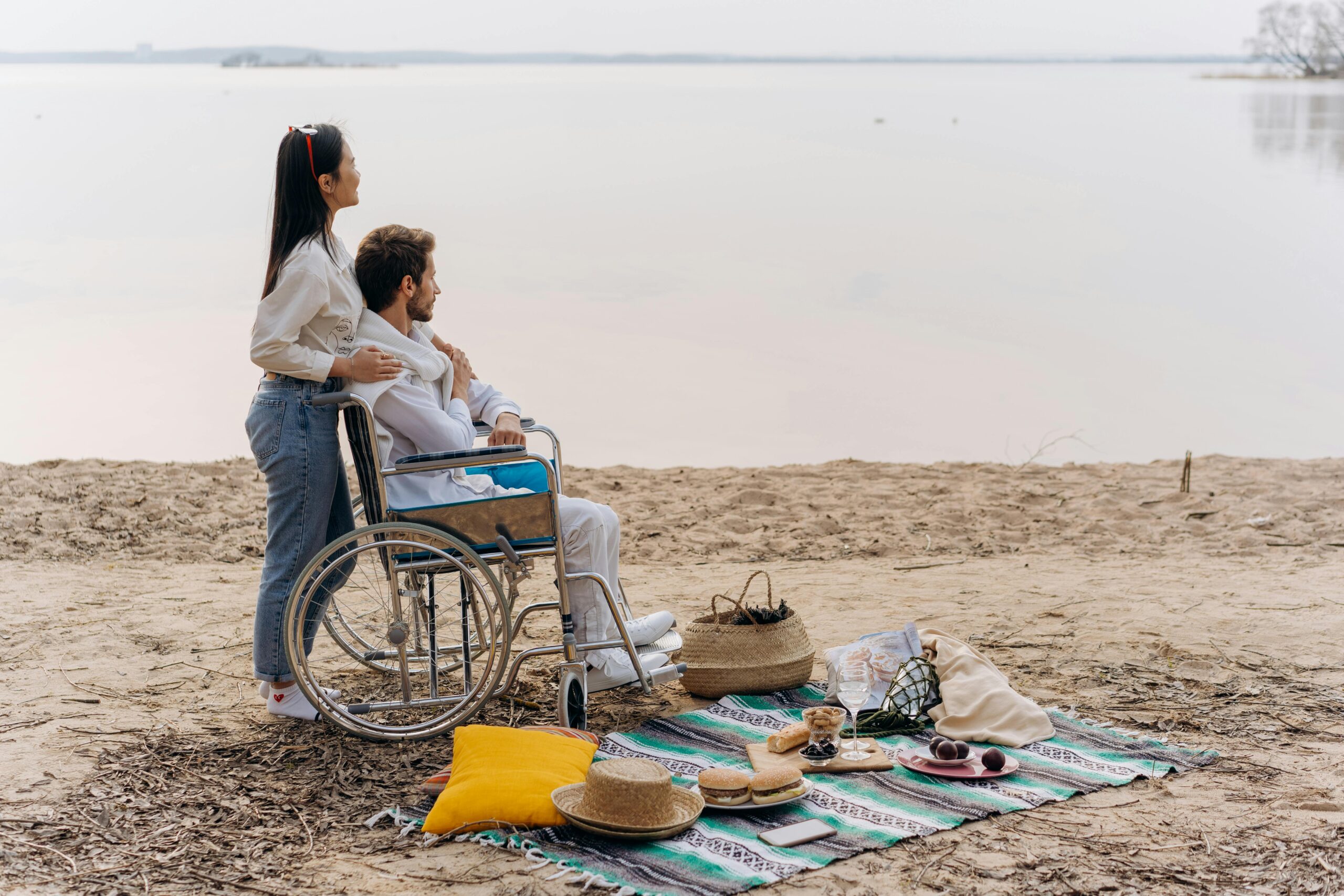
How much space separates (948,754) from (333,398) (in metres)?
1.86

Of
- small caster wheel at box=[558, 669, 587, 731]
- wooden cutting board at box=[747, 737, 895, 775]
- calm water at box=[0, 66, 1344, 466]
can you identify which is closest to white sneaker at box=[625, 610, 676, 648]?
small caster wheel at box=[558, 669, 587, 731]

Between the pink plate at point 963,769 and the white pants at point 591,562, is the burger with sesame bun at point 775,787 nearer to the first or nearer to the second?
the pink plate at point 963,769

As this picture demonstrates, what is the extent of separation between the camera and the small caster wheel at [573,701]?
10.8ft

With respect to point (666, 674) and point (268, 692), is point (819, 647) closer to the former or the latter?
point (666, 674)

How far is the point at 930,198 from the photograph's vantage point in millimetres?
21922

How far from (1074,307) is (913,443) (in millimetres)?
6075

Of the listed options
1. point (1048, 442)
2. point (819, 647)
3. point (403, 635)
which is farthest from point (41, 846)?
point (1048, 442)

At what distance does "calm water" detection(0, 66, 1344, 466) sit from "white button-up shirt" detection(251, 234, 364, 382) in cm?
493

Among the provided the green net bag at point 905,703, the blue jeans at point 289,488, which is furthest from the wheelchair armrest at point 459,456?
the green net bag at point 905,703

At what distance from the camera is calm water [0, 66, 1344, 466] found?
31.0ft

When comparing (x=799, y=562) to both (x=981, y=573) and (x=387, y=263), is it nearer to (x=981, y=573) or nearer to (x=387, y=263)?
(x=981, y=573)

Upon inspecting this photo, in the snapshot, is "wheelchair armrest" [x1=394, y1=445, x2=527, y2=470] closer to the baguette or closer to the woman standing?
the woman standing

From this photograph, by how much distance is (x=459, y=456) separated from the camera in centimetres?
315

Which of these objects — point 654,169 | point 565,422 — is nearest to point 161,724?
point 565,422
